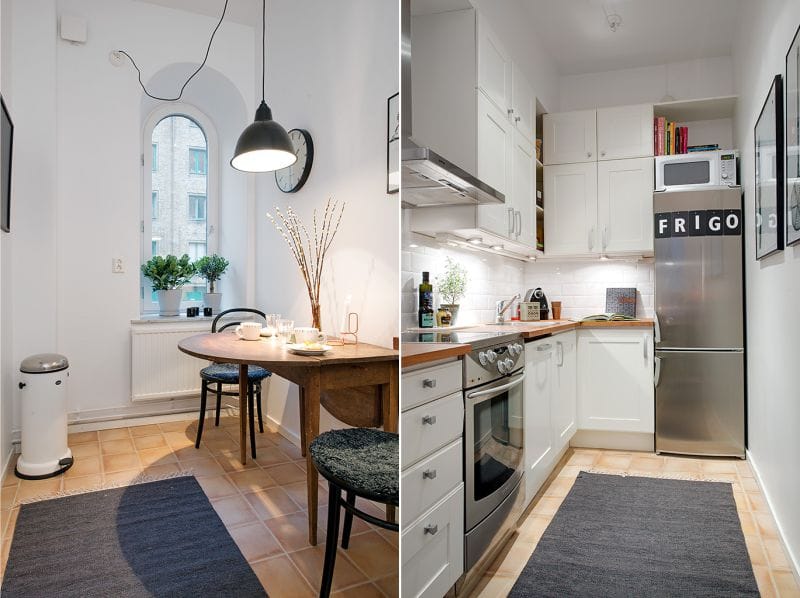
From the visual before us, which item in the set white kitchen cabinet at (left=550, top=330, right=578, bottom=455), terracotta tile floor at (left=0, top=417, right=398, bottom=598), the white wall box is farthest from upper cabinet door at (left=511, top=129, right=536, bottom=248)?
white kitchen cabinet at (left=550, top=330, right=578, bottom=455)

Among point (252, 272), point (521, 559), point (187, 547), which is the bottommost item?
point (521, 559)

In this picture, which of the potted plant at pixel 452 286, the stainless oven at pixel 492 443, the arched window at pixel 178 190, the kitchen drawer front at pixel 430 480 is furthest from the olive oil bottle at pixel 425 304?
the arched window at pixel 178 190

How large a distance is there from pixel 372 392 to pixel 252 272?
0.25 metres

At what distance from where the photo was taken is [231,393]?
57cm

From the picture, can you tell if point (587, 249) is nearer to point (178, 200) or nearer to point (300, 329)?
point (300, 329)

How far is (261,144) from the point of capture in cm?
58

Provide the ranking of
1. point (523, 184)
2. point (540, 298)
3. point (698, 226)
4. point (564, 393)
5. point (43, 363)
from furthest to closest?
point (540, 298) < point (564, 393) < point (698, 226) < point (523, 184) < point (43, 363)

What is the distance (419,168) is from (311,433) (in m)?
0.39

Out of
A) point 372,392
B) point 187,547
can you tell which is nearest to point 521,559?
point 372,392

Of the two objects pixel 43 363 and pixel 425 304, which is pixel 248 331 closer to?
pixel 43 363

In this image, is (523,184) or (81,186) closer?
(81,186)

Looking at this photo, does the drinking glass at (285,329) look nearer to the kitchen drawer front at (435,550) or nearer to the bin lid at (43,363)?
the bin lid at (43,363)

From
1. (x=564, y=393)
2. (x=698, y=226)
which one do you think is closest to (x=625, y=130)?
(x=698, y=226)

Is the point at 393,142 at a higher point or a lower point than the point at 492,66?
lower
